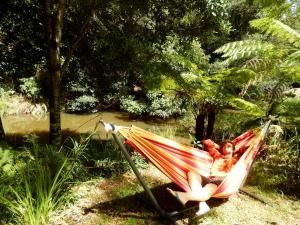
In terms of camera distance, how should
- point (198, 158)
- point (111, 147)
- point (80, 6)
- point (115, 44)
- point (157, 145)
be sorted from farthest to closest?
point (115, 44), point (80, 6), point (111, 147), point (198, 158), point (157, 145)

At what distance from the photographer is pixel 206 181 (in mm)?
3586

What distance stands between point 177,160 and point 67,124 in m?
7.93

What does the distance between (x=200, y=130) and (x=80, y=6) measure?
10.9ft

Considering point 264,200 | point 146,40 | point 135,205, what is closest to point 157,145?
point 135,205

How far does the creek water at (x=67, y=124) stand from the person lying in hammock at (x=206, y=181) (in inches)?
199

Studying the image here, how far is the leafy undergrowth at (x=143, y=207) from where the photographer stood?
138 inches

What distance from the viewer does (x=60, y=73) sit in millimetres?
5223

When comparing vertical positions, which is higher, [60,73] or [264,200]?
[60,73]

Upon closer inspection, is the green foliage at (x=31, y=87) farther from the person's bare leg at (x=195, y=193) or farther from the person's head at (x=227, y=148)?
the person's bare leg at (x=195, y=193)

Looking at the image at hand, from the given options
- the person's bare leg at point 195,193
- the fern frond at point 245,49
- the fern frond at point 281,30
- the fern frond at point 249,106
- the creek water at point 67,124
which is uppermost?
the fern frond at point 281,30

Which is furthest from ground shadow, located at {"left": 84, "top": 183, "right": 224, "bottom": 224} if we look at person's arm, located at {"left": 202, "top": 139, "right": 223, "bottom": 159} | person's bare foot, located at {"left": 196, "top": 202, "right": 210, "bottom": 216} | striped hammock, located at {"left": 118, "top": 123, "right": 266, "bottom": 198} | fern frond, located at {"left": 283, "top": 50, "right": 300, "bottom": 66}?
fern frond, located at {"left": 283, "top": 50, "right": 300, "bottom": 66}

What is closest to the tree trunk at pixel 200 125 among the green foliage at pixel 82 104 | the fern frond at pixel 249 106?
the fern frond at pixel 249 106

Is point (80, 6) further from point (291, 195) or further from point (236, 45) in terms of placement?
point (291, 195)

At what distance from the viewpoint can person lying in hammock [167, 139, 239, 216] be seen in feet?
10.6
